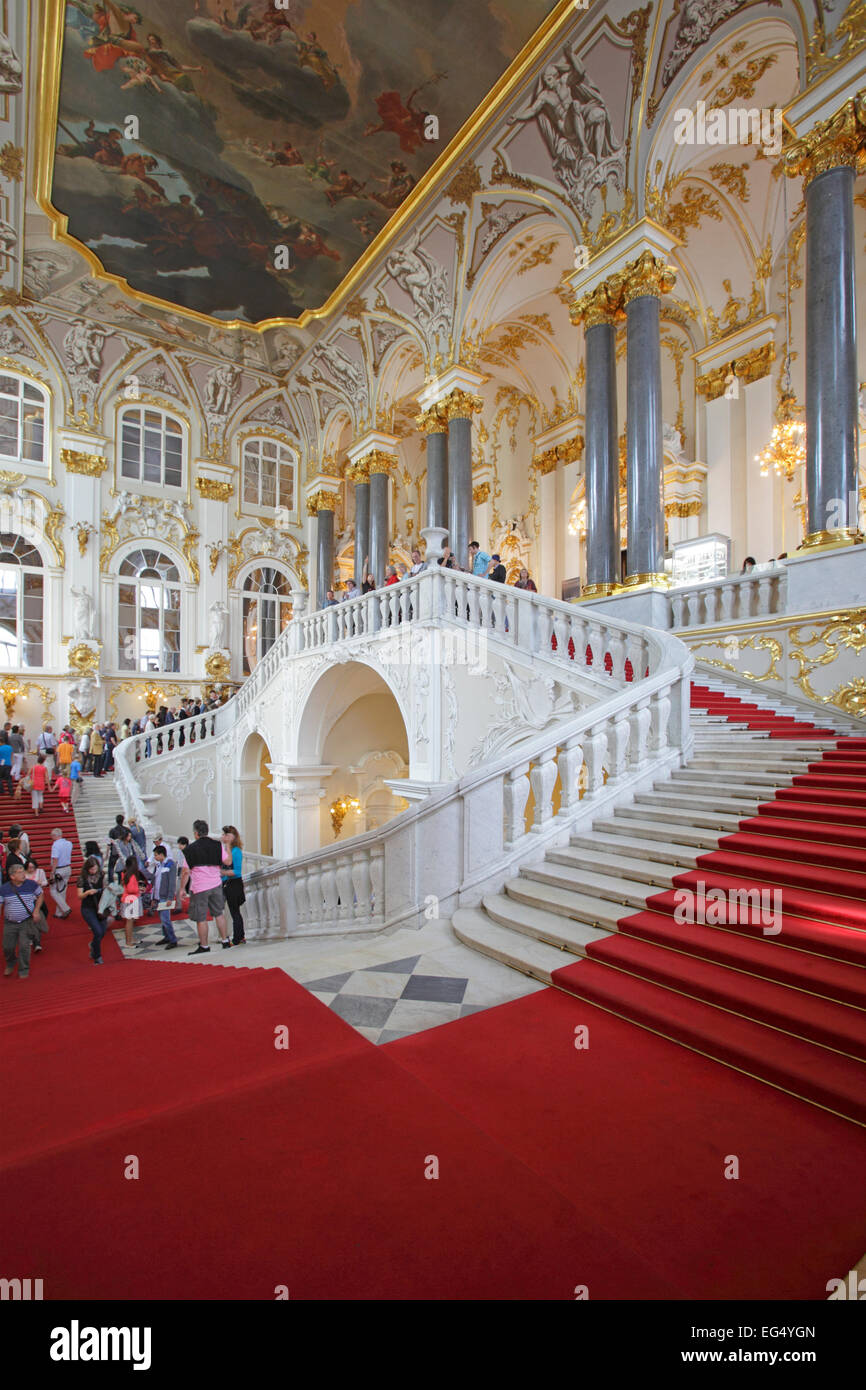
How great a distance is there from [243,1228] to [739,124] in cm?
1586

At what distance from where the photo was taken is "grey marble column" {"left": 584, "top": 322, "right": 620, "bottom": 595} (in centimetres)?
1105

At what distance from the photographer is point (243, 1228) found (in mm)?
1700

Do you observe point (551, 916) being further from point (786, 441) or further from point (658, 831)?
point (786, 441)

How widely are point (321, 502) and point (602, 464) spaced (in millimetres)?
13394

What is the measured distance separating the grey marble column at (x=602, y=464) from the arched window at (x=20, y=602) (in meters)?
15.2

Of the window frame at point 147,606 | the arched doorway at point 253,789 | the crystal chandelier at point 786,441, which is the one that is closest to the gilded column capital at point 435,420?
the crystal chandelier at point 786,441

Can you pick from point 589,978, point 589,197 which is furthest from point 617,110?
point 589,978

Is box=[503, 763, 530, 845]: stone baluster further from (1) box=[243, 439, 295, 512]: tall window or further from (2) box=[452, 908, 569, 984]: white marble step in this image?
(1) box=[243, 439, 295, 512]: tall window

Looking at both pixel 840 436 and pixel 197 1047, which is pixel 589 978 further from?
pixel 840 436

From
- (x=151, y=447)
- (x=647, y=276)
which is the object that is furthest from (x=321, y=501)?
(x=647, y=276)

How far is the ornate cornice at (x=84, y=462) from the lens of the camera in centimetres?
1864

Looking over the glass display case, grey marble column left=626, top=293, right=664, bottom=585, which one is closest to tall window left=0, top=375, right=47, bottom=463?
grey marble column left=626, top=293, right=664, bottom=585

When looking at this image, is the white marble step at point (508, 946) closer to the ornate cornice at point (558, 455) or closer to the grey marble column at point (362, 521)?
the grey marble column at point (362, 521)

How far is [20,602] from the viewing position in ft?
58.3
